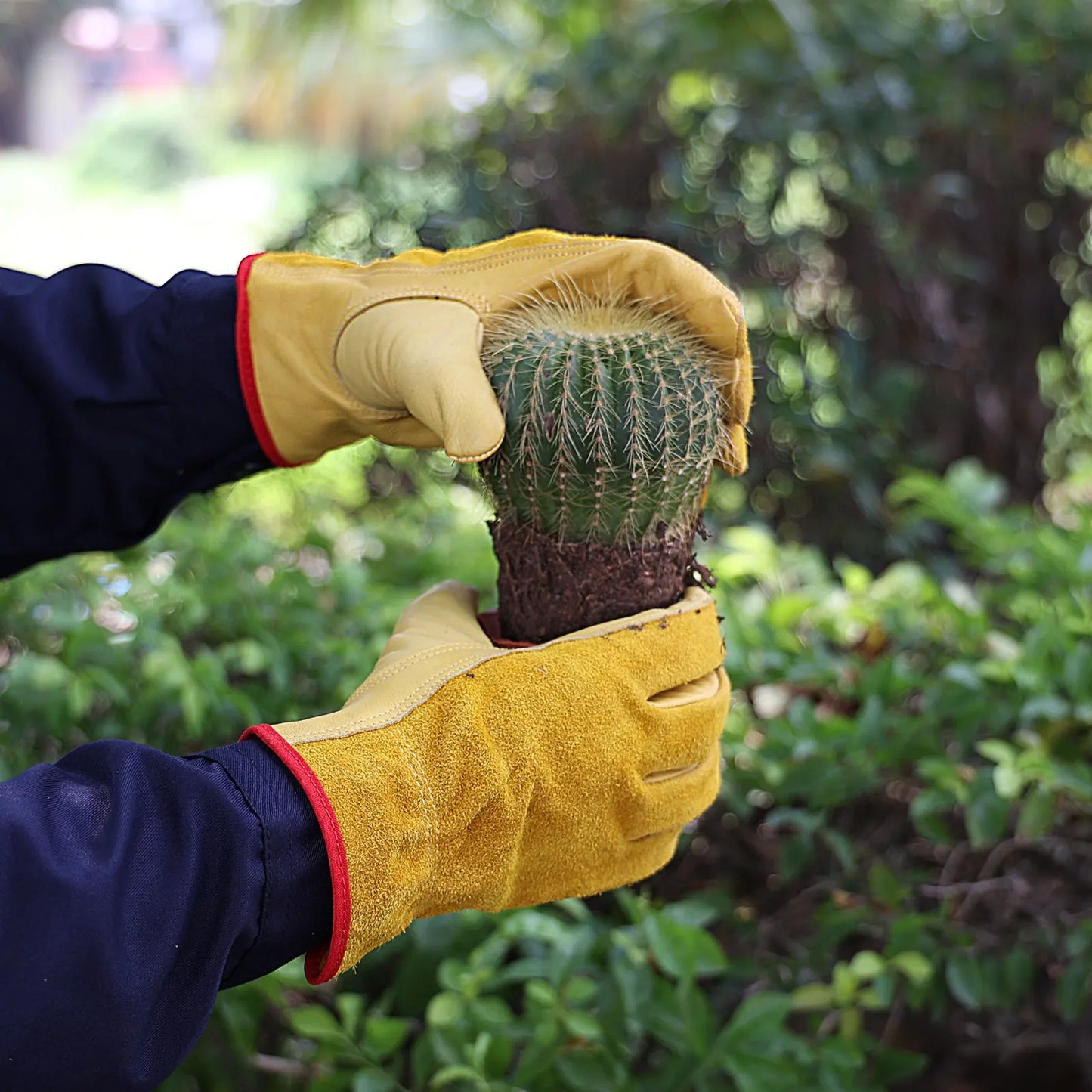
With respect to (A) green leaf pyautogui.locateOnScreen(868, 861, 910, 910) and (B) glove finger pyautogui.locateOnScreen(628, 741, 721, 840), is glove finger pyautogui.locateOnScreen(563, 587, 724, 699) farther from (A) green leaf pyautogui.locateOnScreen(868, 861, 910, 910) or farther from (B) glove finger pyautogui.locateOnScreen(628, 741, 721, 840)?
(A) green leaf pyautogui.locateOnScreen(868, 861, 910, 910)

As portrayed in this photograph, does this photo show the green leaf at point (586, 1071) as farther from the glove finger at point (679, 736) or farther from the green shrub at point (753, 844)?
the glove finger at point (679, 736)

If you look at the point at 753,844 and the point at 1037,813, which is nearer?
the point at 1037,813

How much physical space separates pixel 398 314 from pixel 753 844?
1000 millimetres

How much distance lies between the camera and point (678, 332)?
1.21 m

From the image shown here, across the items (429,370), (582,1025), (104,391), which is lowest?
(582,1025)

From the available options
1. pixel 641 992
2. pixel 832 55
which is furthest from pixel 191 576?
pixel 832 55

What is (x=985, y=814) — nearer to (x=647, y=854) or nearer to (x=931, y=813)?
(x=931, y=813)

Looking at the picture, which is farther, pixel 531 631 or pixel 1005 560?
pixel 1005 560

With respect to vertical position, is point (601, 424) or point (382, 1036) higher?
point (601, 424)

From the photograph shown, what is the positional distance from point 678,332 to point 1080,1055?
1.29m

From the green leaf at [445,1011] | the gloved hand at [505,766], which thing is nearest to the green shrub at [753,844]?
the green leaf at [445,1011]

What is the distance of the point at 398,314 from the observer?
3.94 feet

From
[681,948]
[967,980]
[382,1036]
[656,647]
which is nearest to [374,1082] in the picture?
[382,1036]

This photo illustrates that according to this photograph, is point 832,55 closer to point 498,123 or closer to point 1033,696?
point 498,123
